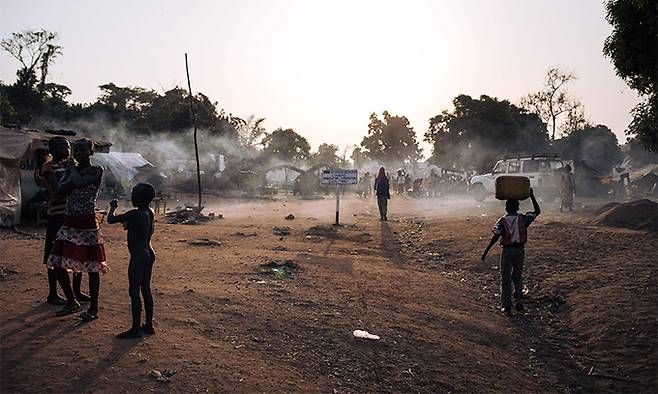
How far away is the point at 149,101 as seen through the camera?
55250 mm

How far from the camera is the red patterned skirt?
4695mm

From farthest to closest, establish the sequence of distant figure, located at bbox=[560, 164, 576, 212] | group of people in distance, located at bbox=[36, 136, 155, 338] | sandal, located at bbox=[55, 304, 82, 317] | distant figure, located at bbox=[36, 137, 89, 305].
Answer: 1. distant figure, located at bbox=[560, 164, 576, 212]
2. distant figure, located at bbox=[36, 137, 89, 305]
3. sandal, located at bbox=[55, 304, 82, 317]
4. group of people in distance, located at bbox=[36, 136, 155, 338]

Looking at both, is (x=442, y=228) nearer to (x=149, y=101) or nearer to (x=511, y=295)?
(x=511, y=295)

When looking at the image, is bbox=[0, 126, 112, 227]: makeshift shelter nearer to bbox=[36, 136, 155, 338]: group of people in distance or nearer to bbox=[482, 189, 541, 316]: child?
bbox=[36, 136, 155, 338]: group of people in distance

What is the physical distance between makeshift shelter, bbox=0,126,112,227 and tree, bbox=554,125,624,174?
41986 millimetres

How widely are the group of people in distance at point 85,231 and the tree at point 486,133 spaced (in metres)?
39.1

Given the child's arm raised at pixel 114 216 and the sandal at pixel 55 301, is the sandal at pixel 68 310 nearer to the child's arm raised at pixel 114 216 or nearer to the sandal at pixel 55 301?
the sandal at pixel 55 301

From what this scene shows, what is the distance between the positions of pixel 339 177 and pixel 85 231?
11.0 m

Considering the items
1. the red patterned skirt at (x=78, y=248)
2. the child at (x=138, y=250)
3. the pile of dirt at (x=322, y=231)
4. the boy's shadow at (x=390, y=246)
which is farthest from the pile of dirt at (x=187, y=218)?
the child at (x=138, y=250)

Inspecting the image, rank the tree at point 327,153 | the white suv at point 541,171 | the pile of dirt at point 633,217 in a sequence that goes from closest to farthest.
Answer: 1. the pile of dirt at point 633,217
2. the white suv at point 541,171
3. the tree at point 327,153

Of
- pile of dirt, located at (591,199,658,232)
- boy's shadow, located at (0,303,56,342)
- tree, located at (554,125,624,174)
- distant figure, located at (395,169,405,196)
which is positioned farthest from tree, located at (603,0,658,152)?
tree, located at (554,125,624,174)

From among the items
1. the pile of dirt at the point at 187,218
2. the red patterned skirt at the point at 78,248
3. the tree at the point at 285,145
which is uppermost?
the tree at the point at 285,145

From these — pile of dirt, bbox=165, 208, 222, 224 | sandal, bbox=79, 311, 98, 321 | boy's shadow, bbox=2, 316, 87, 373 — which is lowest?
boy's shadow, bbox=2, 316, 87, 373

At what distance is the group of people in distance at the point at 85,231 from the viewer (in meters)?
4.45
